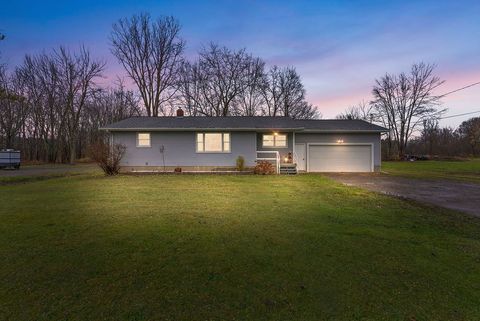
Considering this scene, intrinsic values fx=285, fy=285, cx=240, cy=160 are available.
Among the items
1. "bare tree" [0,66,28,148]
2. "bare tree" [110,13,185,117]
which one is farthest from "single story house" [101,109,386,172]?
"bare tree" [0,66,28,148]

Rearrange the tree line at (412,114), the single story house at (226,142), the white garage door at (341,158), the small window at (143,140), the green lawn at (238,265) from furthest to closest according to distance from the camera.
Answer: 1. the tree line at (412,114)
2. the white garage door at (341,158)
3. the small window at (143,140)
4. the single story house at (226,142)
5. the green lawn at (238,265)

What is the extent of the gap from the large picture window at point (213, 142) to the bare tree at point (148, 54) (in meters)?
16.3

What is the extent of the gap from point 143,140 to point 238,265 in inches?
641

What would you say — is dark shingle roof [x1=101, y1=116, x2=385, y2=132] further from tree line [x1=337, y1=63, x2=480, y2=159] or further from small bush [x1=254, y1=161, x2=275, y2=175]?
tree line [x1=337, y1=63, x2=480, y2=159]

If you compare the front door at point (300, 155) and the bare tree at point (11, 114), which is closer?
the front door at point (300, 155)

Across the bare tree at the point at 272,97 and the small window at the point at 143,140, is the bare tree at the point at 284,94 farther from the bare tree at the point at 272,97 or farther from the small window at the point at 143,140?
the small window at the point at 143,140

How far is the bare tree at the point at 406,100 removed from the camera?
125 feet

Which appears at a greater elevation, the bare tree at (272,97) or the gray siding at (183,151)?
the bare tree at (272,97)

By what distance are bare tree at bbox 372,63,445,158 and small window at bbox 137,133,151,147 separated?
3500cm

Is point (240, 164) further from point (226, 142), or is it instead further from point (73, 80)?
point (73, 80)

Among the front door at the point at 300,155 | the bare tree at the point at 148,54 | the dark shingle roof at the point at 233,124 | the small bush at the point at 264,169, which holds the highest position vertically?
Answer: the bare tree at the point at 148,54

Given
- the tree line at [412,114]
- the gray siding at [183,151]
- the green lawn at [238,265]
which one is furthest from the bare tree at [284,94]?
the green lawn at [238,265]

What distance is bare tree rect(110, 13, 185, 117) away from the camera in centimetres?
3288

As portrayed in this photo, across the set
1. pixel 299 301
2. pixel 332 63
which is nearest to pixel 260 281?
pixel 299 301
